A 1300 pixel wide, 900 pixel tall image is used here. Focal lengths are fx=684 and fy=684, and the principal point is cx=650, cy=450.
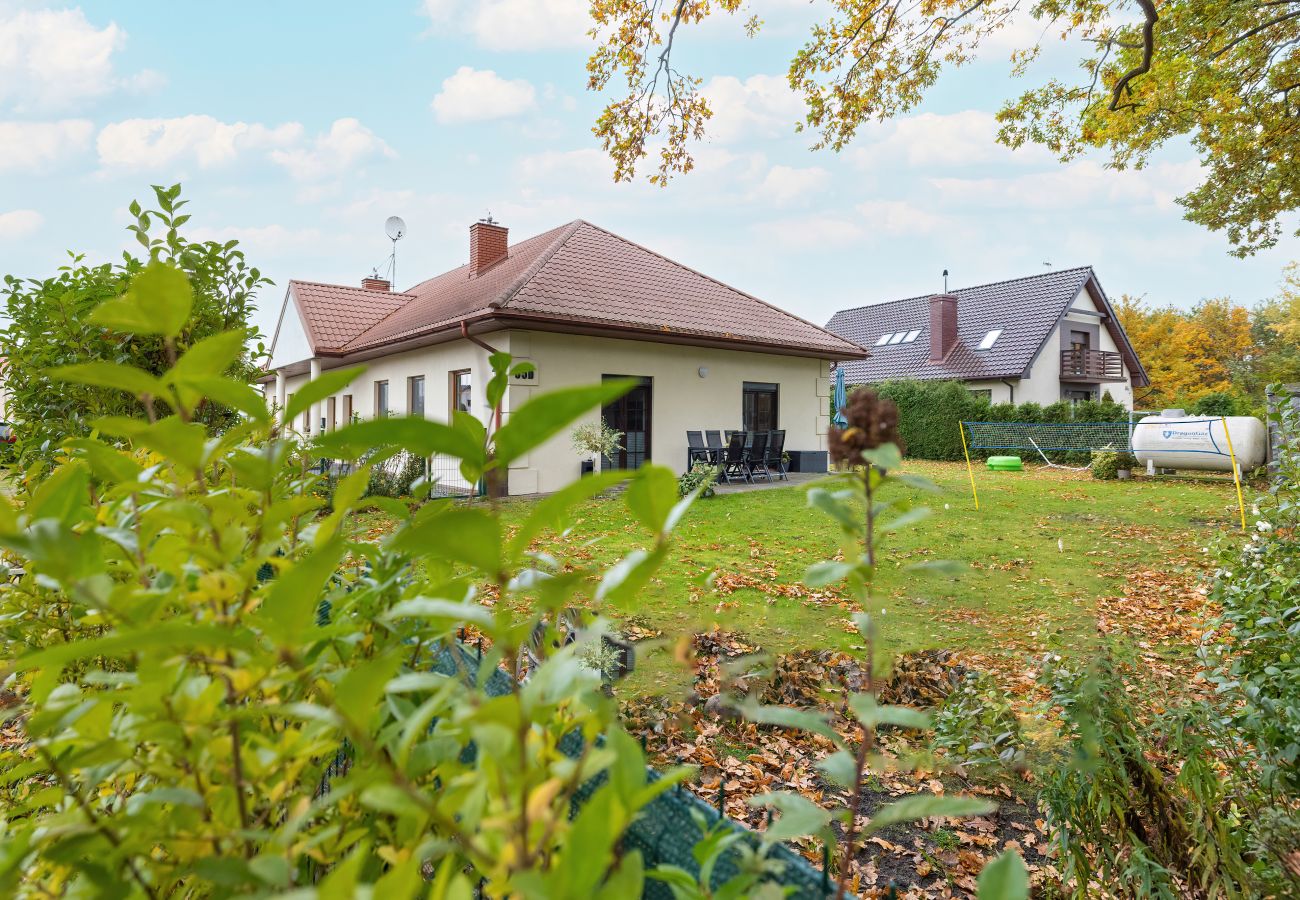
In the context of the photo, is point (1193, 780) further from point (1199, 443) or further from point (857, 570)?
point (1199, 443)

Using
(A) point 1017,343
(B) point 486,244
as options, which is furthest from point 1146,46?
(A) point 1017,343

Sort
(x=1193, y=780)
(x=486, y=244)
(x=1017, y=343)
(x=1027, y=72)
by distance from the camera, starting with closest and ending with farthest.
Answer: (x=1193, y=780)
(x=1027, y=72)
(x=486, y=244)
(x=1017, y=343)

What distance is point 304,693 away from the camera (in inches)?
27.4

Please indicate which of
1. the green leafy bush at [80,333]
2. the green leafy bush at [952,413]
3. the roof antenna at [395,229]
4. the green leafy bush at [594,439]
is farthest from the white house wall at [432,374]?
the green leafy bush at [952,413]

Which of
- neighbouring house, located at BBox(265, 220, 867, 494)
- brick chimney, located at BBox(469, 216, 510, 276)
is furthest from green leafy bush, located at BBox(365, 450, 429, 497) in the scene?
brick chimney, located at BBox(469, 216, 510, 276)

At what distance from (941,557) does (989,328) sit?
21.3 m

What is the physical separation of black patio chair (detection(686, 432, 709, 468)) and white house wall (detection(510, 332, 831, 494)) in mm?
120

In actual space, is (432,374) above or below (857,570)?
above

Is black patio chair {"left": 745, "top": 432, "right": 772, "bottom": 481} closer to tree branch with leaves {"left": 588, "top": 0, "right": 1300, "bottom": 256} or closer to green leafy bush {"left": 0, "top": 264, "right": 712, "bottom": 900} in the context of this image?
tree branch with leaves {"left": 588, "top": 0, "right": 1300, "bottom": 256}

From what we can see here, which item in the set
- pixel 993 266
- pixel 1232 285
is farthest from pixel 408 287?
pixel 1232 285

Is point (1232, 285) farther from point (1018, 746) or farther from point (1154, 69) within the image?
point (1018, 746)

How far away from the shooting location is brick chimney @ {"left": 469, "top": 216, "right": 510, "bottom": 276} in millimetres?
16438

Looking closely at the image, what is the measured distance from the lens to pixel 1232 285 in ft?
137

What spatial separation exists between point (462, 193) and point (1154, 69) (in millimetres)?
14794
